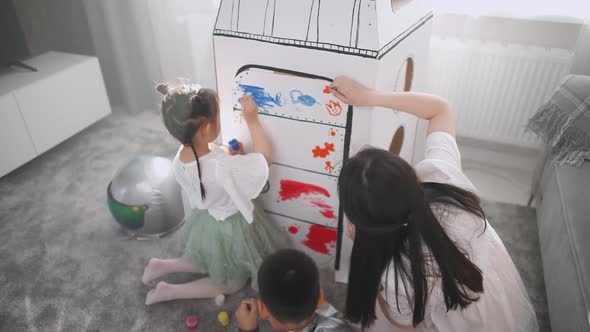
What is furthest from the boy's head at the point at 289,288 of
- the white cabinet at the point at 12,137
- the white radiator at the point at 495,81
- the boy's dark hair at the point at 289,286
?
the white cabinet at the point at 12,137

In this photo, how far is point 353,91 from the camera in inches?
43.8

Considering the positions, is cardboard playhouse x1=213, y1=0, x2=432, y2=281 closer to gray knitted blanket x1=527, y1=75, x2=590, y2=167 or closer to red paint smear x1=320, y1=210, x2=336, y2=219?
red paint smear x1=320, y1=210, x2=336, y2=219

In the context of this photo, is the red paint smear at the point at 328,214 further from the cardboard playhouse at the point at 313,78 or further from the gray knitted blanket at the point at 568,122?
the gray knitted blanket at the point at 568,122

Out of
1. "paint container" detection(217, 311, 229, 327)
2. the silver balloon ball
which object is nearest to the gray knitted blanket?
"paint container" detection(217, 311, 229, 327)

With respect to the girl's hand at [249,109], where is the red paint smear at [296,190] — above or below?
below

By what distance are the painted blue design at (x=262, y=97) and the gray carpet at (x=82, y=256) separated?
630mm

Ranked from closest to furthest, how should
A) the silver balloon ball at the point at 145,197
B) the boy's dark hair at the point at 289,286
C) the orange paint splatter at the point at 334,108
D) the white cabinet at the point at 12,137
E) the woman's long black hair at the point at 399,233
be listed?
the woman's long black hair at the point at 399,233 < the boy's dark hair at the point at 289,286 < the orange paint splatter at the point at 334,108 < the silver balloon ball at the point at 145,197 < the white cabinet at the point at 12,137

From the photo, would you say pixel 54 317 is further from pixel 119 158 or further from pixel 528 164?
pixel 528 164

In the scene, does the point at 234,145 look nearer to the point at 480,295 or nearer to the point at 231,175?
the point at 231,175

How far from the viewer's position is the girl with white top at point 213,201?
119 cm

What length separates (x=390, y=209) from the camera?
82 centimetres

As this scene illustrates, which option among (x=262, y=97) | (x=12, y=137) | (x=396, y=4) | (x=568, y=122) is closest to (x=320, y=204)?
(x=262, y=97)

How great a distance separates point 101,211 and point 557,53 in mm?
1975

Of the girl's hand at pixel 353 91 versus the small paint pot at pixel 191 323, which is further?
the small paint pot at pixel 191 323
